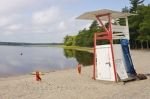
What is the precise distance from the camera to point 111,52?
2006 cm

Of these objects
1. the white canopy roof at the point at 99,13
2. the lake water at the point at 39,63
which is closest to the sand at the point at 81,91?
the white canopy roof at the point at 99,13

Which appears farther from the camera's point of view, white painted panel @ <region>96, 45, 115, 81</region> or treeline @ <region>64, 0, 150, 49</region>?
treeline @ <region>64, 0, 150, 49</region>

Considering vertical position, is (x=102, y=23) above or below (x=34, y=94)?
above

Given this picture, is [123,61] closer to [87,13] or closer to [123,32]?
[123,32]

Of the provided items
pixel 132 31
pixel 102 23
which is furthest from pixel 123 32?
pixel 132 31

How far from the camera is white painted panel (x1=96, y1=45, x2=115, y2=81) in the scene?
66.7ft

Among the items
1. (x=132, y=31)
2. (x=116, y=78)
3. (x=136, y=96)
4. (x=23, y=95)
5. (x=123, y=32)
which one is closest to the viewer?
(x=136, y=96)

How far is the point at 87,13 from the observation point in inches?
812

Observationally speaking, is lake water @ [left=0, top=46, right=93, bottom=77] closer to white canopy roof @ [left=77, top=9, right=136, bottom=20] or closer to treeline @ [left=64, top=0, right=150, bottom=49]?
treeline @ [left=64, top=0, right=150, bottom=49]

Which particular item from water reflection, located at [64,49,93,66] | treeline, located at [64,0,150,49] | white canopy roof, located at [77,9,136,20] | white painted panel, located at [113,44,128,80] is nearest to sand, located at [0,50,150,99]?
white painted panel, located at [113,44,128,80]

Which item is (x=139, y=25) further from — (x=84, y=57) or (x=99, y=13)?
(x=99, y=13)

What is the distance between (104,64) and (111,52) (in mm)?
1089

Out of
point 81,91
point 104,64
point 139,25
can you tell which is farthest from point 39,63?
point 81,91

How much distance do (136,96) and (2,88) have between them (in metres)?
7.84
